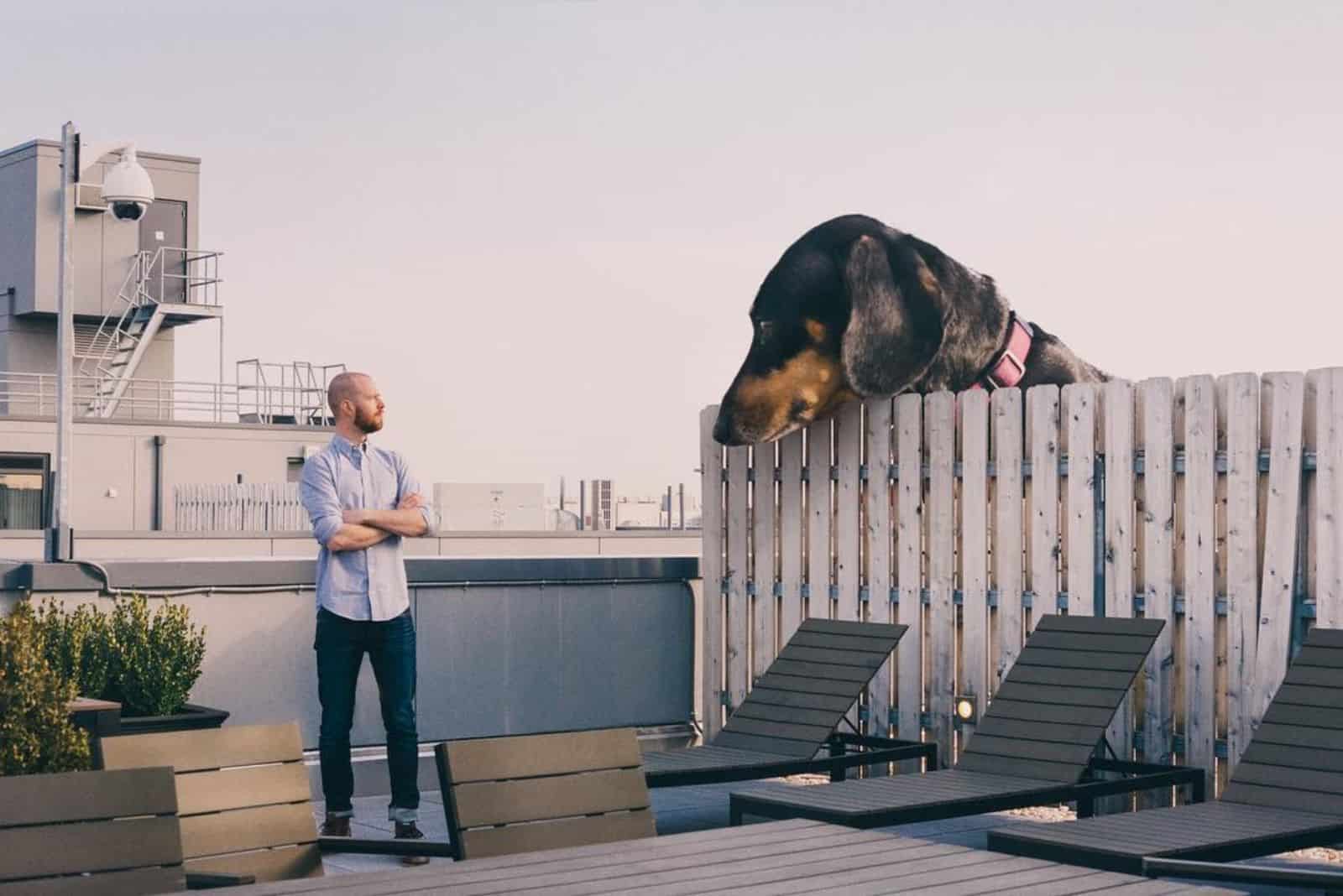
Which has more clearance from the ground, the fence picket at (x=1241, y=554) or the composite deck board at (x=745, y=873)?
the fence picket at (x=1241, y=554)

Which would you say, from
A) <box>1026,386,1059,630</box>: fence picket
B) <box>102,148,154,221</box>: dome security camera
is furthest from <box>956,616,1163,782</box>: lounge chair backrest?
<box>102,148,154,221</box>: dome security camera

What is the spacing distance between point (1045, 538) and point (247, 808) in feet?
18.1

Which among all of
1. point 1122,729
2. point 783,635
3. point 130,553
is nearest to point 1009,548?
point 1122,729

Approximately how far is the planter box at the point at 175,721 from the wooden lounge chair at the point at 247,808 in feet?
10.7

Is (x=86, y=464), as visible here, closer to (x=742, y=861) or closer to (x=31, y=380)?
(x=31, y=380)

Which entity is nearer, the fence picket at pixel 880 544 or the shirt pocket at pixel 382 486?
the shirt pocket at pixel 382 486

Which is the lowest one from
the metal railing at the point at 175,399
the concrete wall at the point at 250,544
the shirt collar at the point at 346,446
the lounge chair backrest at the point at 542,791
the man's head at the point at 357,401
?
the lounge chair backrest at the point at 542,791

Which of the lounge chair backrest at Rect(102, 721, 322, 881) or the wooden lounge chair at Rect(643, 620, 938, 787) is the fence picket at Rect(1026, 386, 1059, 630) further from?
the lounge chair backrest at Rect(102, 721, 322, 881)

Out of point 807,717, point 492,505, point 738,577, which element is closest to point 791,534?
point 738,577

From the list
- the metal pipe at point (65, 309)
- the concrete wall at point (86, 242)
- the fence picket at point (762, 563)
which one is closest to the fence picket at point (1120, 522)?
the fence picket at point (762, 563)

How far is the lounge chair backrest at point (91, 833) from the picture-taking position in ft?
13.0

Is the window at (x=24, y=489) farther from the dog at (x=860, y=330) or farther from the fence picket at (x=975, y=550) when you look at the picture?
the fence picket at (x=975, y=550)

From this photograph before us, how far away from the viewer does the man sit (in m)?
7.52

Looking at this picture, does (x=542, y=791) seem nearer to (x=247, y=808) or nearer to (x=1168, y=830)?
(x=247, y=808)
